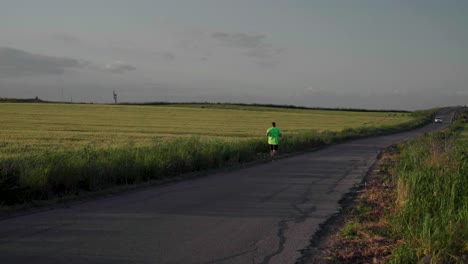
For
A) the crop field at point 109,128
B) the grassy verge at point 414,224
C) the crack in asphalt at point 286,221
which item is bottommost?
the crop field at point 109,128

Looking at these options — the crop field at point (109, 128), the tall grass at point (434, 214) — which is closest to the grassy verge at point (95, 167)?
the tall grass at point (434, 214)

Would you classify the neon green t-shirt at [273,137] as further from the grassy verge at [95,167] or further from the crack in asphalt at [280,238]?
the crack in asphalt at [280,238]

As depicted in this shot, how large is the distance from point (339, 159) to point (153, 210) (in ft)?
44.4

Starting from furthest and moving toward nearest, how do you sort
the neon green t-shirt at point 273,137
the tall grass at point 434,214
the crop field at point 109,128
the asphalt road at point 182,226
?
the crop field at point 109,128 < the neon green t-shirt at point 273,137 < the asphalt road at point 182,226 < the tall grass at point 434,214

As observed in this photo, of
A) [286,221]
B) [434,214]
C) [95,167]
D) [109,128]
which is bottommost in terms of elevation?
[109,128]

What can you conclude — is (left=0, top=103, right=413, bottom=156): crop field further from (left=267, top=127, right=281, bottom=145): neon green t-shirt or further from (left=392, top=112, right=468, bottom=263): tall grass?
(left=392, top=112, right=468, bottom=263): tall grass

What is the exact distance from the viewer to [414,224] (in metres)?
6.96

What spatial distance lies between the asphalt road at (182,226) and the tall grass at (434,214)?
4.37 ft

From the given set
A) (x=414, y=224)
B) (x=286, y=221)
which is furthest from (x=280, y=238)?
(x=414, y=224)

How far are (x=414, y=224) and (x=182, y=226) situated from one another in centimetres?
330

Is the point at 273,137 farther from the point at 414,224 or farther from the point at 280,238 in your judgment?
the point at 414,224

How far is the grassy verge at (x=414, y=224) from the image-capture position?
580 cm

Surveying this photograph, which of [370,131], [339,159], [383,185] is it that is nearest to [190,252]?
[383,185]

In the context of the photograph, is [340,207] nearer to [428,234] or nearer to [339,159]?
[428,234]
